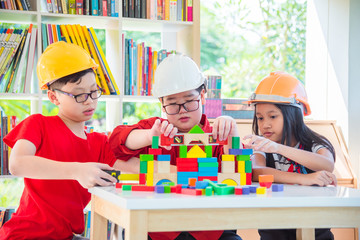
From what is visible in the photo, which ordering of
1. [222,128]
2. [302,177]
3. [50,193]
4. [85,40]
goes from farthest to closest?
[85,40] → [50,193] → [302,177] → [222,128]

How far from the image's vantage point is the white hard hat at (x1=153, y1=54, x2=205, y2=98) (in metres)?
1.90

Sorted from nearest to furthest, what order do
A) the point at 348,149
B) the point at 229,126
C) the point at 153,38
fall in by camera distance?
the point at 229,126, the point at 348,149, the point at 153,38

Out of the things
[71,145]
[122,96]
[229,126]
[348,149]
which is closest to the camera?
[229,126]

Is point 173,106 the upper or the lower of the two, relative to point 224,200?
upper

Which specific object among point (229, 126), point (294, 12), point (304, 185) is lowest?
point (304, 185)

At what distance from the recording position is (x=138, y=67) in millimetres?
3078

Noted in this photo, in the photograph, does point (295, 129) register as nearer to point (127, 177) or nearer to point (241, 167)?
point (241, 167)

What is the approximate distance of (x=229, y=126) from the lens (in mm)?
1684

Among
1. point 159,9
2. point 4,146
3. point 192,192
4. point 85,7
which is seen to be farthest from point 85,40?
point 192,192

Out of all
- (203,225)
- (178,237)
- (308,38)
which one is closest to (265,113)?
(178,237)

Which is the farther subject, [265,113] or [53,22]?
[53,22]

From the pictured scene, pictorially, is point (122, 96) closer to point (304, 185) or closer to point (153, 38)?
point (304, 185)

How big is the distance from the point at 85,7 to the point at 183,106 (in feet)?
4.52

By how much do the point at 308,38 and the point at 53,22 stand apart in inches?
92.9
